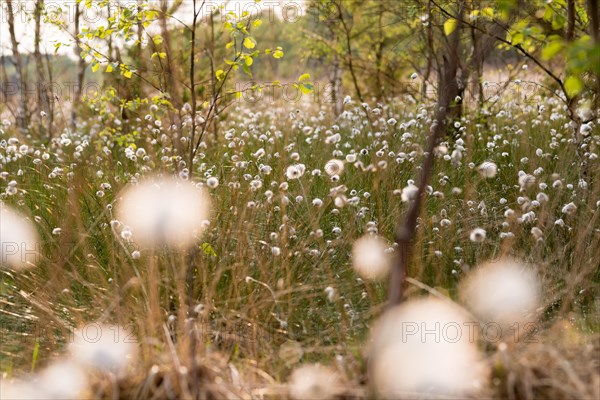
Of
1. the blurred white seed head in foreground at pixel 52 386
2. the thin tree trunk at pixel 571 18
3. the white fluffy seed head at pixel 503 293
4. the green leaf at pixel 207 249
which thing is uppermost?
the thin tree trunk at pixel 571 18

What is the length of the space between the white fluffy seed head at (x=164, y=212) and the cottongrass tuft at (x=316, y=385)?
124cm

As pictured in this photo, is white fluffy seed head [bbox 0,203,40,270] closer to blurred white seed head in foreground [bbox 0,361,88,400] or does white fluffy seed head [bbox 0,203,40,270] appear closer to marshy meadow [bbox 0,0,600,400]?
marshy meadow [bbox 0,0,600,400]

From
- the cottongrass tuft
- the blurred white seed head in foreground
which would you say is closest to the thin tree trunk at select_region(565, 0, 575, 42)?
the cottongrass tuft

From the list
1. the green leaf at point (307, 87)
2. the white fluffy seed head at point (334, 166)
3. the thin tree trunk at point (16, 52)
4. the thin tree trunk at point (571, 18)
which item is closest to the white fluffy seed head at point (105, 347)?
the white fluffy seed head at point (334, 166)

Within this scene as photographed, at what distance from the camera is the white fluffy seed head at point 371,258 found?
376cm

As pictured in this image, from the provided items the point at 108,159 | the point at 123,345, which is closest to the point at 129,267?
the point at 123,345

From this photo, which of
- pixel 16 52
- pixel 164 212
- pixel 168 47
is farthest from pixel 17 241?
pixel 16 52

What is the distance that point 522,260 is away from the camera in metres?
3.86

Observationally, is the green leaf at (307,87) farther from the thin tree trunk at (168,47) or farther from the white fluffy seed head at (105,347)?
the white fluffy seed head at (105,347)

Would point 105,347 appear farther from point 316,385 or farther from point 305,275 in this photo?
point 305,275

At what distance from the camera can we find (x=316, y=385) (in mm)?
2281

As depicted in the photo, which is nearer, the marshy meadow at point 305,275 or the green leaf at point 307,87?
the marshy meadow at point 305,275

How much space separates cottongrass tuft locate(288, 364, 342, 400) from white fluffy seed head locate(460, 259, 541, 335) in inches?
42.7

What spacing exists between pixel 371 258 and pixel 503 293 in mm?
788
